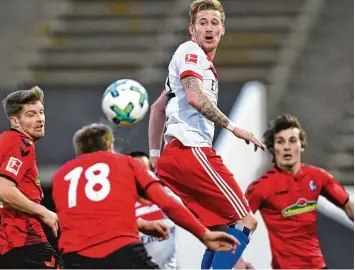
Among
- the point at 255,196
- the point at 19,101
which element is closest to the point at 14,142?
the point at 19,101

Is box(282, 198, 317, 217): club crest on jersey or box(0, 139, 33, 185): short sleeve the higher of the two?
box(0, 139, 33, 185): short sleeve

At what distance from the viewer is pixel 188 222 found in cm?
527

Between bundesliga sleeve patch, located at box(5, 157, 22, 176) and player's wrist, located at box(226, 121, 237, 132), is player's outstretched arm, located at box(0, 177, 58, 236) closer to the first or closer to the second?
bundesliga sleeve patch, located at box(5, 157, 22, 176)

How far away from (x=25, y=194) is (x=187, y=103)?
1.12 meters

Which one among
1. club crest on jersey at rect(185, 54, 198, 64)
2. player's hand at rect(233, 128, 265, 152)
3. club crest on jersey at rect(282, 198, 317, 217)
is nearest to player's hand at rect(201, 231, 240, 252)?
player's hand at rect(233, 128, 265, 152)

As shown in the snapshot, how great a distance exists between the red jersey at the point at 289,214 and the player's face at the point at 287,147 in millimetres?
107

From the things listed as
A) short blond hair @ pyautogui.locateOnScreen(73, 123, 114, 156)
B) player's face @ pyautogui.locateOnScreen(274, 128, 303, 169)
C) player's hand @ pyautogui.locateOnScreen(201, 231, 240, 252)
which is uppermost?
short blond hair @ pyautogui.locateOnScreen(73, 123, 114, 156)

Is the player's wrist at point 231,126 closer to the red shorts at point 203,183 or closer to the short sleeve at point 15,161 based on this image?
the red shorts at point 203,183

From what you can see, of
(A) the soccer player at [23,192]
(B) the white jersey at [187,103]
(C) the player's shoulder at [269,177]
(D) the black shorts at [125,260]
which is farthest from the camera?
(C) the player's shoulder at [269,177]

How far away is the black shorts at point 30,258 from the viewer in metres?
6.37

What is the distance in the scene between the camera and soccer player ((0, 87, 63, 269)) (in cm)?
614

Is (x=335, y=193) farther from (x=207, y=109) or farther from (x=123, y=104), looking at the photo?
(x=207, y=109)

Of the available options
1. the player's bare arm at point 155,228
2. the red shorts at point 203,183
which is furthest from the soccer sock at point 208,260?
the player's bare arm at point 155,228

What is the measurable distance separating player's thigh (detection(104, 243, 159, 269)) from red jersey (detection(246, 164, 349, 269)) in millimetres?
2269
